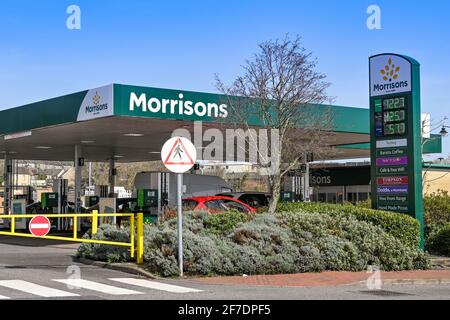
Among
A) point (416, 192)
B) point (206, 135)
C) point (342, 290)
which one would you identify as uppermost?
point (206, 135)

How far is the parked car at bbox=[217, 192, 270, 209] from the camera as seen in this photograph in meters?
24.7

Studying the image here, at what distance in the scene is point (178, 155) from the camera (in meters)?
14.4

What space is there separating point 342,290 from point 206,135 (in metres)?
15.0

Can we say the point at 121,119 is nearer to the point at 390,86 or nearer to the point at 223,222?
the point at 223,222

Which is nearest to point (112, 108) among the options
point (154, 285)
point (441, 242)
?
point (154, 285)

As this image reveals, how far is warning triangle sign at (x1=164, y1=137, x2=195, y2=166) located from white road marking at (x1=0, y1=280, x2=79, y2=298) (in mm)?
3694

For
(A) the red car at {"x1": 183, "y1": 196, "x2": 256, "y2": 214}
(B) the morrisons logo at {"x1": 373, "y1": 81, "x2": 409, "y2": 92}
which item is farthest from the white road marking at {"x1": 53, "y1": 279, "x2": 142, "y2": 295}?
(B) the morrisons logo at {"x1": 373, "y1": 81, "x2": 409, "y2": 92}

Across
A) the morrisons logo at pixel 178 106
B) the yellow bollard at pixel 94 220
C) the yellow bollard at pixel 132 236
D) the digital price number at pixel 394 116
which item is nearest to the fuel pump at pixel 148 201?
the morrisons logo at pixel 178 106

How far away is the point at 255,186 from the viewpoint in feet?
218

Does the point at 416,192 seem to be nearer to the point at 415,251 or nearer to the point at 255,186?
the point at 415,251

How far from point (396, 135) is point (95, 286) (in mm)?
9378

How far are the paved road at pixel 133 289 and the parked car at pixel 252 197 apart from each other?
9.48 meters

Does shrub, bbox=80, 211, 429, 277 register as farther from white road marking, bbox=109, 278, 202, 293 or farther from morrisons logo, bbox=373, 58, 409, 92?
morrisons logo, bbox=373, 58, 409, 92
